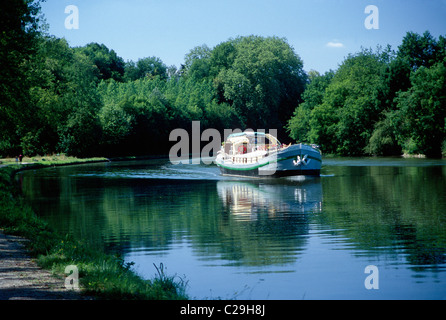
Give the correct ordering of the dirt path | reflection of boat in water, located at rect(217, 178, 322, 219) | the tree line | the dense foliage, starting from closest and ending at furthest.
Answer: the dirt path, reflection of boat in water, located at rect(217, 178, 322, 219), the tree line, the dense foliage

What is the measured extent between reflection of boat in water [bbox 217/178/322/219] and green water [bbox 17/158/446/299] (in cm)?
6

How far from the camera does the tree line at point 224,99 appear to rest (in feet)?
133

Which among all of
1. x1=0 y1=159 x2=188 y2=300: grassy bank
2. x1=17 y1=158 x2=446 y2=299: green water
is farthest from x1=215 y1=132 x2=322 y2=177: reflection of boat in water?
x1=0 y1=159 x2=188 y2=300: grassy bank

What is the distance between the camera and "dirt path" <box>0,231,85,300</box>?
25.1 ft

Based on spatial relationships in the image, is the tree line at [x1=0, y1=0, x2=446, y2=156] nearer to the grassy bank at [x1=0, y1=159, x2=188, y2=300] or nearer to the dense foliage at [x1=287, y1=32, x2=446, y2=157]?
the dense foliage at [x1=287, y1=32, x2=446, y2=157]

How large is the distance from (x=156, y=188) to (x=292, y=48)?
78.0m

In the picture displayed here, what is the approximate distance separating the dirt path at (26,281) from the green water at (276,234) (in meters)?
2.53

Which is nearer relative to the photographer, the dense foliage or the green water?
the green water

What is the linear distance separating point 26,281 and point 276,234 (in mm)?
8533

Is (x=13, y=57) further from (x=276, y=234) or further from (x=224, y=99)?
(x=224, y=99)

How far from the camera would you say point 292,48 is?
342 feet

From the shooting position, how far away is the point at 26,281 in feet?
28.0

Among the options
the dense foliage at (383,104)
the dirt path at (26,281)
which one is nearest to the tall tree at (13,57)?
the dirt path at (26,281)
